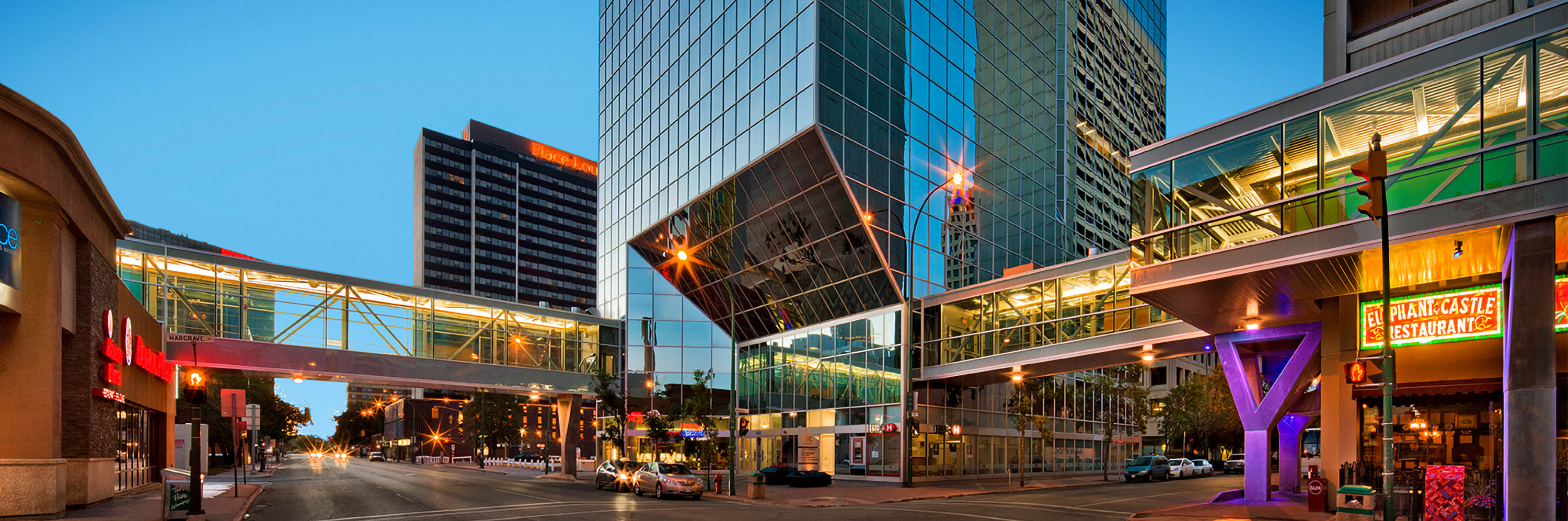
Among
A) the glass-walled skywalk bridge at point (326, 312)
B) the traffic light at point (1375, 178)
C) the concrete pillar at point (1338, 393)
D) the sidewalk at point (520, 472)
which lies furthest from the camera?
the sidewalk at point (520, 472)

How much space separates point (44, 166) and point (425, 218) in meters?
166

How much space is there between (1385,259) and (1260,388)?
12.2 meters

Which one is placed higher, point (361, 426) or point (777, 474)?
point (777, 474)

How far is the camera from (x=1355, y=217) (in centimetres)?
1833

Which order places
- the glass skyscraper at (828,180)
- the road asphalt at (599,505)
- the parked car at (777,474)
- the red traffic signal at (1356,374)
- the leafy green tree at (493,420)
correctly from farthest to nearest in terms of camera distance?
the leafy green tree at (493,420), the glass skyscraper at (828,180), the parked car at (777,474), the road asphalt at (599,505), the red traffic signal at (1356,374)

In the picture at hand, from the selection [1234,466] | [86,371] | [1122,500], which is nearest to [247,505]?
[86,371]

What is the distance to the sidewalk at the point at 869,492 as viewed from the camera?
97.4ft

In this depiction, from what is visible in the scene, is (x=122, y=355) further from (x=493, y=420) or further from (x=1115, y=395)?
(x=493, y=420)

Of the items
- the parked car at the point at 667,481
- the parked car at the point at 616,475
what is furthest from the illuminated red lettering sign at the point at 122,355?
the parked car at the point at 616,475

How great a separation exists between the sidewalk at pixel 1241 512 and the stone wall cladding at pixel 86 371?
2592cm

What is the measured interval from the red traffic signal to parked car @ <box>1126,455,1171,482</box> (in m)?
34.0

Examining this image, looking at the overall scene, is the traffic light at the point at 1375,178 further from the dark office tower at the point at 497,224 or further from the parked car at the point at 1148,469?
the dark office tower at the point at 497,224

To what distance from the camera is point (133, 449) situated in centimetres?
3103

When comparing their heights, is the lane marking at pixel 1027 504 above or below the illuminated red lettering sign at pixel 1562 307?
below
